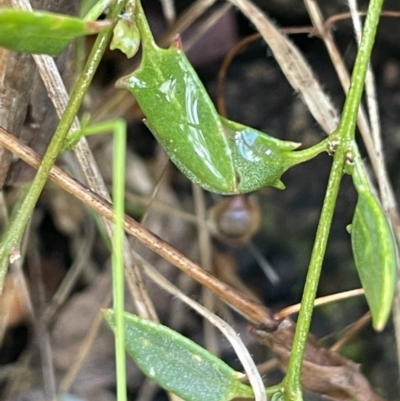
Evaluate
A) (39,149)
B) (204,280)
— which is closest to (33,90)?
(39,149)

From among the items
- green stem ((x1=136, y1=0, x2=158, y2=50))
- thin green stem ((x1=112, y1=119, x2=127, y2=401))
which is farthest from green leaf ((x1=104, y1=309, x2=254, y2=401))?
green stem ((x1=136, y1=0, x2=158, y2=50))

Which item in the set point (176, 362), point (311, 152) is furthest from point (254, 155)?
point (176, 362)

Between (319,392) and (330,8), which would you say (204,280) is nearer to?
(319,392)

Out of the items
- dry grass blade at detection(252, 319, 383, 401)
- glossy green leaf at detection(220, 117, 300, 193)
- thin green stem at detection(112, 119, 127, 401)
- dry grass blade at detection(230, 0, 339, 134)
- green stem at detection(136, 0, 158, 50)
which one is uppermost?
dry grass blade at detection(230, 0, 339, 134)

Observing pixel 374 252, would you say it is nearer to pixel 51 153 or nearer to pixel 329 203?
pixel 329 203

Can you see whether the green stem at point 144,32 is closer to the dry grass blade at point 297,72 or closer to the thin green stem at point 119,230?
the thin green stem at point 119,230

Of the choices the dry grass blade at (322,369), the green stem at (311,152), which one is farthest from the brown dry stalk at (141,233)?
the green stem at (311,152)

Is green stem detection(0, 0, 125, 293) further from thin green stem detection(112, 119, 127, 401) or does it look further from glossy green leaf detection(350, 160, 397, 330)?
glossy green leaf detection(350, 160, 397, 330)
